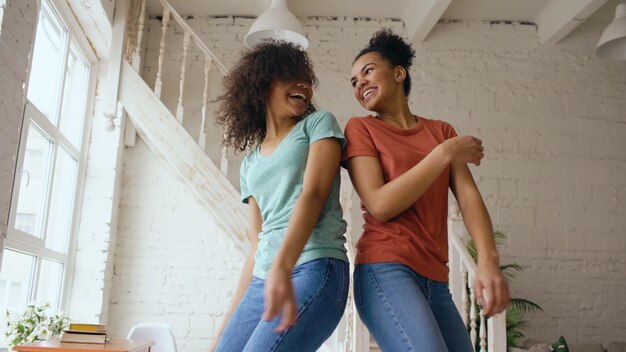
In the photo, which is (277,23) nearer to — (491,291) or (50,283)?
(50,283)

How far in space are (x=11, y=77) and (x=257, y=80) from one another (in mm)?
1376

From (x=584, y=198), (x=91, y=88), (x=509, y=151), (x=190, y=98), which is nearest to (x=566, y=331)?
(x=584, y=198)

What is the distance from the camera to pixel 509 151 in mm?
5703

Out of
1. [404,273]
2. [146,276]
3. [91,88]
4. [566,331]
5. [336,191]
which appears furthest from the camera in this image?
[566,331]

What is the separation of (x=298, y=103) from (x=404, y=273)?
0.53 meters

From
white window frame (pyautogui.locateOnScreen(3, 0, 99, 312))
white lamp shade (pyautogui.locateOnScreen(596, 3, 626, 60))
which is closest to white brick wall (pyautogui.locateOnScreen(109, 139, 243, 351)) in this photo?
white window frame (pyautogui.locateOnScreen(3, 0, 99, 312))

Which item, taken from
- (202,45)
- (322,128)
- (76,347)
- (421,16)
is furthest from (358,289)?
(421,16)

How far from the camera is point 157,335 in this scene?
3.82 meters

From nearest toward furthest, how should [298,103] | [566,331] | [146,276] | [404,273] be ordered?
[404,273]
[298,103]
[146,276]
[566,331]

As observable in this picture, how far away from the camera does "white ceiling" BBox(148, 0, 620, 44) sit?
5531 millimetres

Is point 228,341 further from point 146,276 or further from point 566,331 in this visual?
point 566,331

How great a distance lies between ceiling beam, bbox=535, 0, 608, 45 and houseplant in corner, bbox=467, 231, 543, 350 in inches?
78.1

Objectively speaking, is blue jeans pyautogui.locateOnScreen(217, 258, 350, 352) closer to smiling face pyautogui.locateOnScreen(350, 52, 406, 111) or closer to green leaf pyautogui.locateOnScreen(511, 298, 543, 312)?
smiling face pyautogui.locateOnScreen(350, 52, 406, 111)

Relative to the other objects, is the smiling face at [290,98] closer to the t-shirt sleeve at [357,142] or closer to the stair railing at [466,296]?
the t-shirt sleeve at [357,142]
